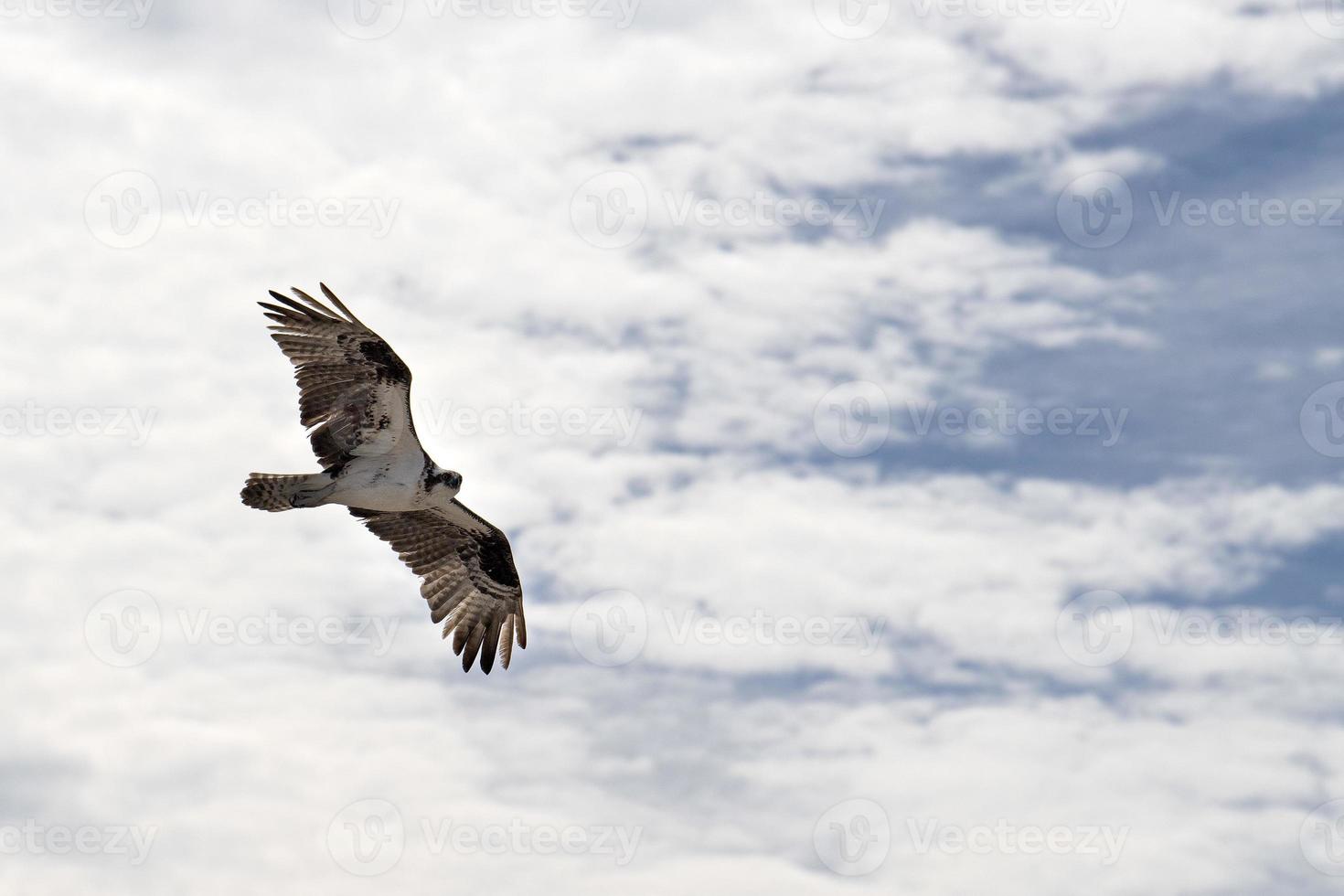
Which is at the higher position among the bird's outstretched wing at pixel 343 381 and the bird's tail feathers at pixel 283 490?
the bird's outstretched wing at pixel 343 381

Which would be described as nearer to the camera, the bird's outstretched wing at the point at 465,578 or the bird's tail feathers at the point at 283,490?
the bird's tail feathers at the point at 283,490

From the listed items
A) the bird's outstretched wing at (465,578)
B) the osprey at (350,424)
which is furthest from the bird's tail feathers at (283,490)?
the bird's outstretched wing at (465,578)

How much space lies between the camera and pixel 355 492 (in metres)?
24.7

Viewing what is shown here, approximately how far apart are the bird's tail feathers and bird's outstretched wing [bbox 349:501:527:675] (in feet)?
13.3

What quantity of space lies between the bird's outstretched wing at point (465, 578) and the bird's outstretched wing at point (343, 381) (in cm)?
393

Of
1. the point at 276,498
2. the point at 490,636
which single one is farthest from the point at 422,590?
the point at 276,498

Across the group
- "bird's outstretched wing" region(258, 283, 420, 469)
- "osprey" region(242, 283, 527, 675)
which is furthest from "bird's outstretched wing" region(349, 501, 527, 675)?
"bird's outstretched wing" region(258, 283, 420, 469)

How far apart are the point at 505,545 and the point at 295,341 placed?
669cm

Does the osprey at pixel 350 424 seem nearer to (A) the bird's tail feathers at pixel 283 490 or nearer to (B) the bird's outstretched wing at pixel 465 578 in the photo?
(A) the bird's tail feathers at pixel 283 490

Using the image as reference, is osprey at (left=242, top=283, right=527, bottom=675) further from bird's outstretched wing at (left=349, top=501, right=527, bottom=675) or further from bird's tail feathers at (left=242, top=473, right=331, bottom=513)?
bird's outstretched wing at (left=349, top=501, right=527, bottom=675)

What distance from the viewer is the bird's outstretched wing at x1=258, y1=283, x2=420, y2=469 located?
77.6 ft

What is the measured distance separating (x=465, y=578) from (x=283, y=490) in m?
5.88

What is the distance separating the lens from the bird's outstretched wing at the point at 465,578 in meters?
28.3

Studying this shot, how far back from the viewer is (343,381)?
950 inches
